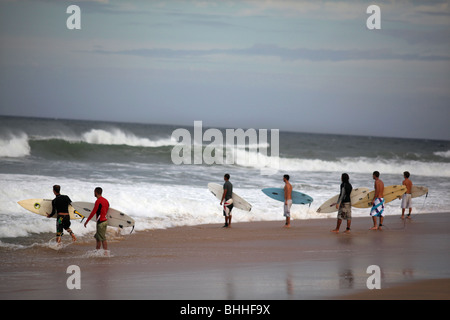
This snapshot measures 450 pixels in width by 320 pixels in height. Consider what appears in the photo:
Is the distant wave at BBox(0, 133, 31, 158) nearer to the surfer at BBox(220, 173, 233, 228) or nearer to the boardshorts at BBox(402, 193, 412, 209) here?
the surfer at BBox(220, 173, 233, 228)

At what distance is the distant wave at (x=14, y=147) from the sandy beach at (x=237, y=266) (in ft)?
54.8

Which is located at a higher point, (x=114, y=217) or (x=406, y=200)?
(x=406, y=200)

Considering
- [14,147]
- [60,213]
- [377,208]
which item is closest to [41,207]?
[60,213]

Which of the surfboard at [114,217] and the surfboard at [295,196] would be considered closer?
the surfboard at [114,217]

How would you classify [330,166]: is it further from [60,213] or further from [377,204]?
[60,213]

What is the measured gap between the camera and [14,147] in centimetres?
2606

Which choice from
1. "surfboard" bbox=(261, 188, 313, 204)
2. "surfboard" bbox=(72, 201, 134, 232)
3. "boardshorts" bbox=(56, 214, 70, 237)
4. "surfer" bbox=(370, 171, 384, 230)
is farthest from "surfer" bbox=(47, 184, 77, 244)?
"surfer" bbox=(370, 171, 384, 230)

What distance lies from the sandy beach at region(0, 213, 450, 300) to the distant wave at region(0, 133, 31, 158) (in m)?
16.7

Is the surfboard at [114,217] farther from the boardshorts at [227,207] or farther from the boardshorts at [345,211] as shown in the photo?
the boardshorts at [345,211]

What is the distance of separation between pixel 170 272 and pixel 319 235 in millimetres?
4753

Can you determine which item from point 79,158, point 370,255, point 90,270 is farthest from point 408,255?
point 79,158

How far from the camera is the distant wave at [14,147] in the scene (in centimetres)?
2495

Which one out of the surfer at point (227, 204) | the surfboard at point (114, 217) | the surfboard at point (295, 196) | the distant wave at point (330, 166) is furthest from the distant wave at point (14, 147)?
the surfboard at point (114, 217)

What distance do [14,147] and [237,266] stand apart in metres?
21.8
